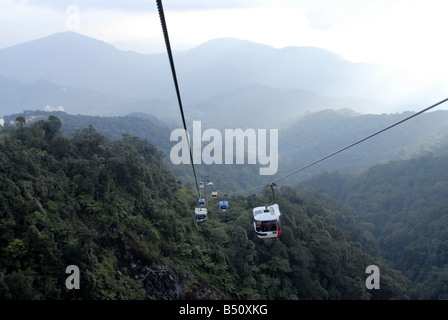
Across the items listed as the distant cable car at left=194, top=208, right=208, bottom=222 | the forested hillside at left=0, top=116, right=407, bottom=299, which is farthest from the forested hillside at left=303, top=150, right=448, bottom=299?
the distant cable car at left=194, top=208, right=208, bottom=222

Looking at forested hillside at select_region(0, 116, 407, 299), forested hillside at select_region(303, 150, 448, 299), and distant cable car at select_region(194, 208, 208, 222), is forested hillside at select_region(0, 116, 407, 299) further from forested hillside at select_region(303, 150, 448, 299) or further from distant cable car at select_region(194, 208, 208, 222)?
forested hillside at select_region(303, 150, 448, 299)

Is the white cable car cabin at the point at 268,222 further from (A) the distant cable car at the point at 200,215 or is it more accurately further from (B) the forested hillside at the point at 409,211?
(B) the forested hillside at the point at 409,211

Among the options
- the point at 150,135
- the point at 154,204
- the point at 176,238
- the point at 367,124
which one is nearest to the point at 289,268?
the point at 176,238

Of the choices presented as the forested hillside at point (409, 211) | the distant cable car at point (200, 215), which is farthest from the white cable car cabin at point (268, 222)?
the forested hillside at point (409, 211)

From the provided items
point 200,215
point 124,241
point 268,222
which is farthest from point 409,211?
point 124,241

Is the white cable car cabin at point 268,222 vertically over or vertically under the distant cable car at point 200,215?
under

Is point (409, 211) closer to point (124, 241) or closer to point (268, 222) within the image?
point (268, 222)
